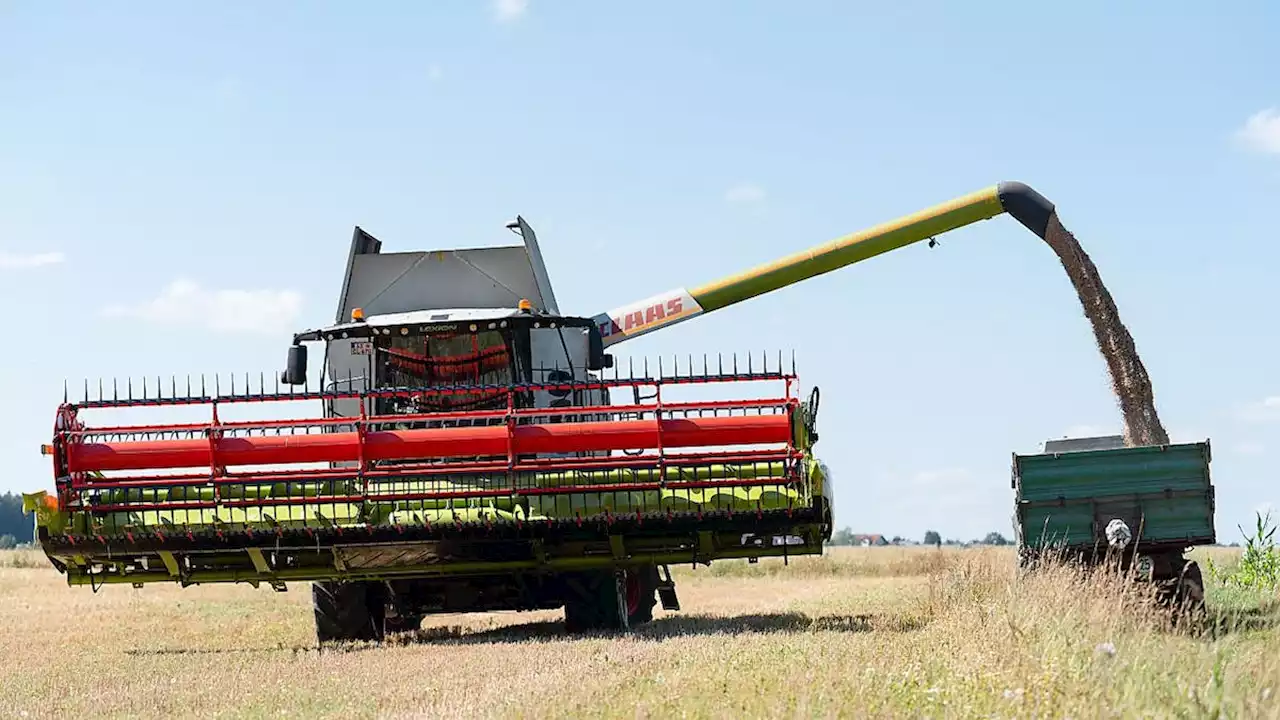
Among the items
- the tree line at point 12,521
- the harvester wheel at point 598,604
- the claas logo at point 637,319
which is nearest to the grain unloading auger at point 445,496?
the harvester wheel at point 598,604

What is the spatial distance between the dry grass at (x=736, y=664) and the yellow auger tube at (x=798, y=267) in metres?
3.48

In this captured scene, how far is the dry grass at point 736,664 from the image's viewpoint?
6707mm

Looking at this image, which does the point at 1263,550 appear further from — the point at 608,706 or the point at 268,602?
the point at 268,602

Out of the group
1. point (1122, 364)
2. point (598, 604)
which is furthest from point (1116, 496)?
point (598, 604)

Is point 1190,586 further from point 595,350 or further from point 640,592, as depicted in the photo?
point 595,350

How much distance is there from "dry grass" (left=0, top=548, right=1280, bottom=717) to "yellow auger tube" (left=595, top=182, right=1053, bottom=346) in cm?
348

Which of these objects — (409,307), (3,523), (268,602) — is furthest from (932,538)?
(409,307)

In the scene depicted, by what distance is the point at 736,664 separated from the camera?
912 cm

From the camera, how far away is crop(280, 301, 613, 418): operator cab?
45.3 ft

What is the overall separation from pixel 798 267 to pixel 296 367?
22.8ft

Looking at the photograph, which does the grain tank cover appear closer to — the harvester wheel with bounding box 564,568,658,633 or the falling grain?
the harvester wheel with bounding box 564,568,658,633

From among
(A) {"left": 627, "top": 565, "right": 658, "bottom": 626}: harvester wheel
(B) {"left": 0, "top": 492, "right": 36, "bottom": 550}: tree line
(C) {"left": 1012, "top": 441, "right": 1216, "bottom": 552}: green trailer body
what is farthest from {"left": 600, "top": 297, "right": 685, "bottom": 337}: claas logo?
(B) {"left": 0, "top": 492, "right": 36, "bottom": 550}: tree line

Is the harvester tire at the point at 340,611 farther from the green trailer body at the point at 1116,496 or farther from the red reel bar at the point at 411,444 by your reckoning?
the green trailer body at the point at 1116,496

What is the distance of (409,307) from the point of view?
590 inches
